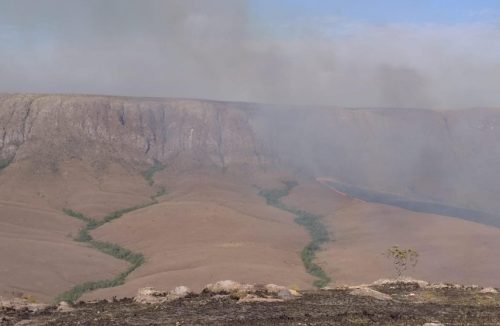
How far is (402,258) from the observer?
55125mm

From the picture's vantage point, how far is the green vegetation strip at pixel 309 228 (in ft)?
228

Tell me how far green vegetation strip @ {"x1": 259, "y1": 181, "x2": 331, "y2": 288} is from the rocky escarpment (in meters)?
16.2

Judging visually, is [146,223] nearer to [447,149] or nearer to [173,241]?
[173,241]

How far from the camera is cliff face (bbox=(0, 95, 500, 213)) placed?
13462 centimetres

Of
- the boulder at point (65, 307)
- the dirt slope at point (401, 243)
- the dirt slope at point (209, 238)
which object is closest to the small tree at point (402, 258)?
the dirt slope at point (401, 243)

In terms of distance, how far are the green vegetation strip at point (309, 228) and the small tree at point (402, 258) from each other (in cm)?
598

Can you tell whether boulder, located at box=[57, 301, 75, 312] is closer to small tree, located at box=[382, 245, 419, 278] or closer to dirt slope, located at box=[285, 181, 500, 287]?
small tree, located at box=[382, 245, 419, 278]

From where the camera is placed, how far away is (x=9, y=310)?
24.3m

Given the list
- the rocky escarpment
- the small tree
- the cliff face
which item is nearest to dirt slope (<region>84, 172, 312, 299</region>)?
the small tree

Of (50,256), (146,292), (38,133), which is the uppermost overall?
(38,133)

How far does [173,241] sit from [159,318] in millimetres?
63058

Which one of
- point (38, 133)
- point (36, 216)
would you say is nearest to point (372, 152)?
point (38, 133)

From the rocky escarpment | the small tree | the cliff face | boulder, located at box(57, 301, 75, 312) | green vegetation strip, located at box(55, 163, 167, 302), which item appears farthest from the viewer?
the cliff face

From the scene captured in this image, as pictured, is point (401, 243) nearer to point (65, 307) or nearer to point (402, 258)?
point (402, 258)
